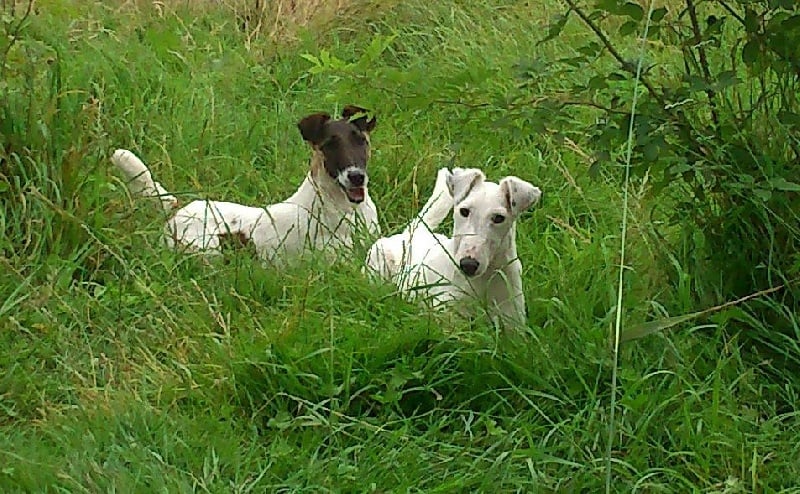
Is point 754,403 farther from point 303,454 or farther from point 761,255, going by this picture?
point 303,454

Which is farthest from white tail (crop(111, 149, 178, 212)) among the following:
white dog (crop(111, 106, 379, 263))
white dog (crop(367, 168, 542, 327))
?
white dog (crop(367, 168, 542, 327))

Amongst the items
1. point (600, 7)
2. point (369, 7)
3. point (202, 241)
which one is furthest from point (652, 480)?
point (369, 7)

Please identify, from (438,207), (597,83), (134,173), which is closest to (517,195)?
(597,83)

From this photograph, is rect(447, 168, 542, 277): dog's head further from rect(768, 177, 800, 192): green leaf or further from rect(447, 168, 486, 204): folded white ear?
rect(768, 177, 800, 192): green leaf

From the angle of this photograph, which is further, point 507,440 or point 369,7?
point 369,7

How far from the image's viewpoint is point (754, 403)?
3.04 metres

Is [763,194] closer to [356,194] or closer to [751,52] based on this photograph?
[751,52]

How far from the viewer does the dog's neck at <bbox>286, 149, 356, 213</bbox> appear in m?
4.67

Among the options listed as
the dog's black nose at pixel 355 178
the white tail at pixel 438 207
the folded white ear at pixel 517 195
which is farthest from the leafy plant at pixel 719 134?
the dog's black nose at pixel 355 178

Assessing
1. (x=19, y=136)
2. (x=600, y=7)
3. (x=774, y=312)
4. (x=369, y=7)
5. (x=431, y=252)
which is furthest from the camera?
(x=369, y=7)

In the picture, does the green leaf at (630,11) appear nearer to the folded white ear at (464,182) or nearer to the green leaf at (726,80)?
the green leaf at (726,80)

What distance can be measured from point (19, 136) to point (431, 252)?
1584mm

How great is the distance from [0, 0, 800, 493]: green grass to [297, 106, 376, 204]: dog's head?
1.01 ft

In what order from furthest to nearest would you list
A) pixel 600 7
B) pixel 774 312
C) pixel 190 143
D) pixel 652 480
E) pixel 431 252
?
pixel 190 143
pixel 431 252
pixel 774 312
pixel 600 7
pixel 652 480
